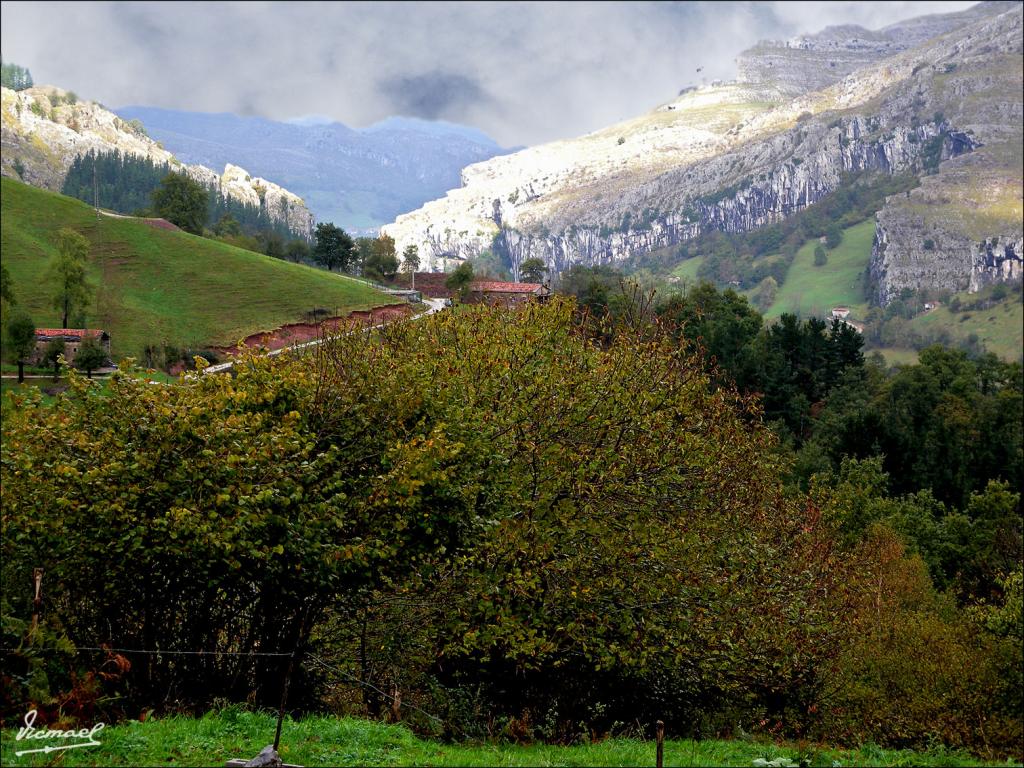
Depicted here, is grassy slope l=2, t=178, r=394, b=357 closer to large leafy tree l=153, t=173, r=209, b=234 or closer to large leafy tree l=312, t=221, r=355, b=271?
large leafy tree l=153, t=173, r=209, b=234

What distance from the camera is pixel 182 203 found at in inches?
7475

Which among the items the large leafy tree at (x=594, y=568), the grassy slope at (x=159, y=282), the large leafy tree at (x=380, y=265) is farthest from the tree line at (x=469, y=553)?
the large leafy tree at (x=380, y=265)

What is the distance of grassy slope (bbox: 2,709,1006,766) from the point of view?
12992mm

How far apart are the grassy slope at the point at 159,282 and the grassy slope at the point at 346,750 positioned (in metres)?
101

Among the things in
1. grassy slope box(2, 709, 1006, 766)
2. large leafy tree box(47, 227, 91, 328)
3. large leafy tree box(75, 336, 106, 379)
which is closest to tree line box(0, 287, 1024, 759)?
grassy slope box(2, 709, 1006, 766)

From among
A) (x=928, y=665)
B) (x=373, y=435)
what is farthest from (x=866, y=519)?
(x=373, y=435)

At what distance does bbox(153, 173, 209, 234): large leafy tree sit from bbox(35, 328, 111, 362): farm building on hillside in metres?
82.4

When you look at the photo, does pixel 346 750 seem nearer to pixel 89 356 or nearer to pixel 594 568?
pixel 594 568

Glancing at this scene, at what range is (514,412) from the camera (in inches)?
983

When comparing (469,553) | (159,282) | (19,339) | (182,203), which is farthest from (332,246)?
(469,553)

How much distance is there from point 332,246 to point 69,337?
89.2 meters

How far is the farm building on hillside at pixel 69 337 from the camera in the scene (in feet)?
335

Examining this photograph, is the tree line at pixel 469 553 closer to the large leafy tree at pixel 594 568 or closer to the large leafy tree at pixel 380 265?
the large leafy tree at pixel 594 568

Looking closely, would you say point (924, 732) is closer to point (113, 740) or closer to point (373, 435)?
point (373, 435)
